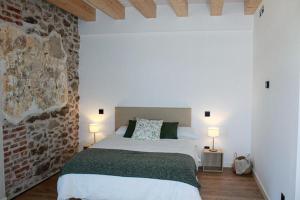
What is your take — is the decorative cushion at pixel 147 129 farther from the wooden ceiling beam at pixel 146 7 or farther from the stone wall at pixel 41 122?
the wooden ceiling beam at pixel 146 7

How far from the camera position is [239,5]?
14.3 ft

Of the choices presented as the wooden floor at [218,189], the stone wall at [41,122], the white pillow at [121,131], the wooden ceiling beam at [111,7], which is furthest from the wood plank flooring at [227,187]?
the wooden ceiling beam at [111,7]

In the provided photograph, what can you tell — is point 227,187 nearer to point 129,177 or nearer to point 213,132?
point 213,132

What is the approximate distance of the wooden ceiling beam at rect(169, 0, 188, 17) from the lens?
12.3 ft

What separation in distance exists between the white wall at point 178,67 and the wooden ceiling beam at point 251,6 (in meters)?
0.14

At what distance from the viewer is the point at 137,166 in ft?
9.45

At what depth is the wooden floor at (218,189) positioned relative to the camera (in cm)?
338

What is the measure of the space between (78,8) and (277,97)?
3220 mm

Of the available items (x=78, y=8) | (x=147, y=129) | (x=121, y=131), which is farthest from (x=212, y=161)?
(x=78, y=8)

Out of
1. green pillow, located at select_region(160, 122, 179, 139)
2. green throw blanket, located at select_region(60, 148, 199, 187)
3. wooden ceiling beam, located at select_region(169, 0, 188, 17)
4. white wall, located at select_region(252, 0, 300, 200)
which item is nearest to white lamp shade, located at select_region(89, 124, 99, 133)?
green pillow, located at select_region(160, 122, 179, 139)

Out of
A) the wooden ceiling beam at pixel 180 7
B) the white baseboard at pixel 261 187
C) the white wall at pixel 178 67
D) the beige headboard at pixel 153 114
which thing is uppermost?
the wooden ceiling beam at pixel 180 7

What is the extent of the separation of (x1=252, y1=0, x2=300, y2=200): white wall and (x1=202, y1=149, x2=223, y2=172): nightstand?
590 millimetres

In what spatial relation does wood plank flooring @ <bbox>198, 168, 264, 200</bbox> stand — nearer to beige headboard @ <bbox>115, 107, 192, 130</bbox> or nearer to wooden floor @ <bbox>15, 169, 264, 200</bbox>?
wooden floor @ <bbox>15, 169, 264, 200</bbox>

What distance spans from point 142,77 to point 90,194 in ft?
7.93
